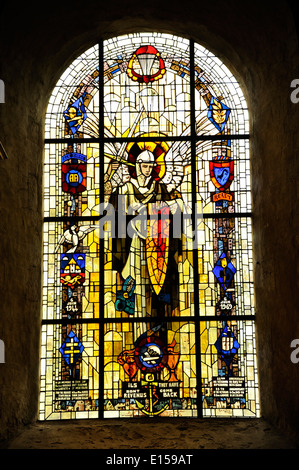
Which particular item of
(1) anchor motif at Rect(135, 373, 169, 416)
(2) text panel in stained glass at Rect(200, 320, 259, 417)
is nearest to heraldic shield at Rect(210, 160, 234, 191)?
(2) text panel in stained glass at Rect(200, 320, 259, 417)

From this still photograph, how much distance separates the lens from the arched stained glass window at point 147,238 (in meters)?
7.41

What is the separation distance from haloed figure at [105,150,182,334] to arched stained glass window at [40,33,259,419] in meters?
0.01

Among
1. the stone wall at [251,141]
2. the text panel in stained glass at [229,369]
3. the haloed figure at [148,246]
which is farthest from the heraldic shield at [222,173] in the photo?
the text panel in stained glass at [229,369]

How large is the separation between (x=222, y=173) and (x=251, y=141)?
0.44 m

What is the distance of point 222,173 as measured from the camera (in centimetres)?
797

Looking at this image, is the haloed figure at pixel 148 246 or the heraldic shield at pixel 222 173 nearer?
the haloed figure at pixel 148 246

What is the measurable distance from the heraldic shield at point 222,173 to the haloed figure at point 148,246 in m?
0.43

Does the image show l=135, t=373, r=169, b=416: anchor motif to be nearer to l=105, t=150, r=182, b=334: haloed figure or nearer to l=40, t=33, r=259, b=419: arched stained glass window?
l=40, t=33, r=259, b=419: arched stained glass window

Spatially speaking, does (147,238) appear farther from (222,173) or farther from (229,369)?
(229,369)

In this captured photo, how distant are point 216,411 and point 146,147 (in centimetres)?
276

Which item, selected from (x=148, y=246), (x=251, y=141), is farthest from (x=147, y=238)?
(x=251, y=141)

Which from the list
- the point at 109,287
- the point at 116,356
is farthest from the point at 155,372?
the point at 109,287

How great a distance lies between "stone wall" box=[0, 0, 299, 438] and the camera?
679cm

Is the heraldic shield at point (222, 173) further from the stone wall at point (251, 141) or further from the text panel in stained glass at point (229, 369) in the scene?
the text panel in stained glass at point (229, 369)
